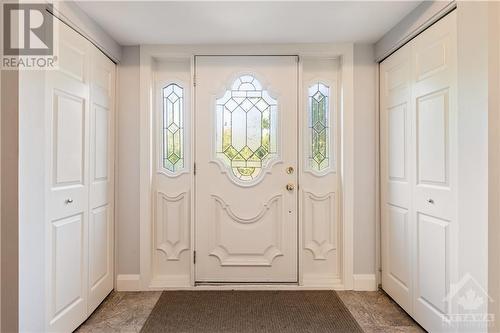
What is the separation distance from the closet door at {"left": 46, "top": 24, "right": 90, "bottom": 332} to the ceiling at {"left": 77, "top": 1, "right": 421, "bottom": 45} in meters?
0.39

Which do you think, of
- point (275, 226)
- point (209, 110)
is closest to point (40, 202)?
point (209, 110)

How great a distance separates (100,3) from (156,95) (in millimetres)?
932

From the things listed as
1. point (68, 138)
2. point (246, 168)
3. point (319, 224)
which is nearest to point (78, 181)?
point (68, 138)

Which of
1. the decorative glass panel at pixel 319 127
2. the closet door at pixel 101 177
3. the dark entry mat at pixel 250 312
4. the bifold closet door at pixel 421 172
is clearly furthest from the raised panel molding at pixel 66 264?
the bifold closet door at pixel 421 172

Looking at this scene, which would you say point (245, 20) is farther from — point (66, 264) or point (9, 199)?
point (66, 264)

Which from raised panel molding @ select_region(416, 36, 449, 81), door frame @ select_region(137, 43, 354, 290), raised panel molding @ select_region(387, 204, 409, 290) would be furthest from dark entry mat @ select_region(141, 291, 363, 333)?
raised panel molding @ select_region(416, 36, 449, 81)

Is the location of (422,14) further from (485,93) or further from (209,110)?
(209,110)

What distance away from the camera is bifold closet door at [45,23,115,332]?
74.8 inches

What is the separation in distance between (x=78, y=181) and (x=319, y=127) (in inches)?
78.4

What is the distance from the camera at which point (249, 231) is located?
2.88 metres

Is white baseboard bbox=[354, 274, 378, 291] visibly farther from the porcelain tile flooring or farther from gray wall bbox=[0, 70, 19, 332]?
gray wall bbox=[0, 70, 19, 332]

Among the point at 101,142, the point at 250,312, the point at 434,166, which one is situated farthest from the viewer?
the point at 101,142

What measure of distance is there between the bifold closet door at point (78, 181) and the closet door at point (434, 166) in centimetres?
231

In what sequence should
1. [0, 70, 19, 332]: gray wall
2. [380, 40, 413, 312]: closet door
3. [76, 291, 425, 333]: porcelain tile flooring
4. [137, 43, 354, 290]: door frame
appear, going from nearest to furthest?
[0, 70, 19, 332]: gray wall, [76, 291, 425, 333]: porcelain tile flooring, [380, 40, 413, 312]: closet door, [137, 43, 354, 290]: door frame
